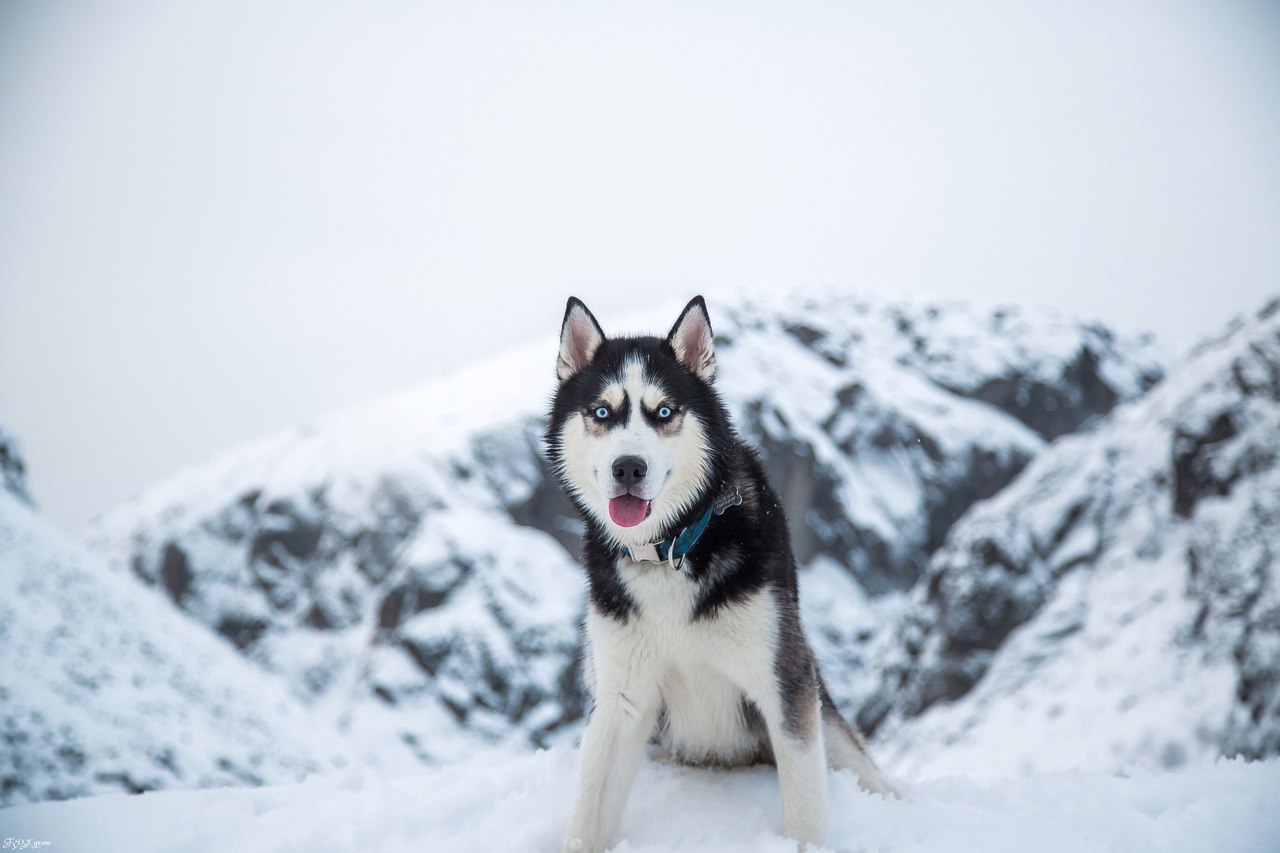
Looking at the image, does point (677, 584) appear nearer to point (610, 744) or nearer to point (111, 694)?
point (610, 744)

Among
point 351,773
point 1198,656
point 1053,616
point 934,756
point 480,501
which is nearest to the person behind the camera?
point 351,773

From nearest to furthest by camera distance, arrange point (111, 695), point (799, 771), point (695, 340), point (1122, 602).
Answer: point (799, 771)
point (695, 340)
point (111, 695)
point (1122, 602)

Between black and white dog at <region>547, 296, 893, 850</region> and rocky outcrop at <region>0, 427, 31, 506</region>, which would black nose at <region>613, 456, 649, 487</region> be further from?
rocky outcrop at <region>0, 427, 31, 506</region>

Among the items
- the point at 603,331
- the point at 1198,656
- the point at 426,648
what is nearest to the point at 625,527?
the point at 603,331

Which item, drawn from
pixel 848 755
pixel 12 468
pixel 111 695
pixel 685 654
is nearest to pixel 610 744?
pixel 685 654

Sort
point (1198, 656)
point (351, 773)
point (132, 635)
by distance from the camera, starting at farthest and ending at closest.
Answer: point (1198, 656), point (132, 635), point (351, 773)

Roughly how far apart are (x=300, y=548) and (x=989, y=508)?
286 ft

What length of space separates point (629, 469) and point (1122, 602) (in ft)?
120

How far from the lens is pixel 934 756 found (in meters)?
27.9

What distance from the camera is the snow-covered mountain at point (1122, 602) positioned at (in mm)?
20500

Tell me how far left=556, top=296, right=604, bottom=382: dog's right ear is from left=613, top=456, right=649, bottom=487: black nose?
0.91 metres

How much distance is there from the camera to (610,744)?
12.1 ft

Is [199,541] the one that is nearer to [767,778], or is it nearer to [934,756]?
[934,756]

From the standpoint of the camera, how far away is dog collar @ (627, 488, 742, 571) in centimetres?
371
